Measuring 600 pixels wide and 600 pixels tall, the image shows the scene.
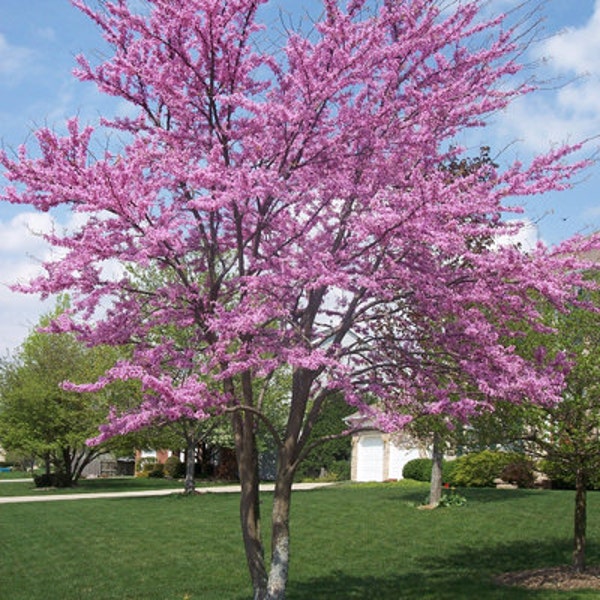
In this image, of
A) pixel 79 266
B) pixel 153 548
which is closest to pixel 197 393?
pixel 79 266

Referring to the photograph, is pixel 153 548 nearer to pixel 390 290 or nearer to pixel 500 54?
pixel 390 290

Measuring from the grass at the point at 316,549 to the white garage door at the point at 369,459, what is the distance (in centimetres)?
1419

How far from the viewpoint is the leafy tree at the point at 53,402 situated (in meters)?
37.1

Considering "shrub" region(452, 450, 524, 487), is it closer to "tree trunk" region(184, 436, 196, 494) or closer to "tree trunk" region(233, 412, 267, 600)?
"tree trunk" region(184, 436, 196, 494)

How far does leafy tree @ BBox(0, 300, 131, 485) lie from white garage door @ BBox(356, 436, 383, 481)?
45.4 ft

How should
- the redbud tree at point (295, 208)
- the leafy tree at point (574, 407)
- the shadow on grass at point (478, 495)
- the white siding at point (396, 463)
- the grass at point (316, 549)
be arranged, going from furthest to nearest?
1. the white siding at point (396, 463)
2. the shadow on grass at point (478, 495)
3. the grass at point (316, 549)
4. the leafy tree at point (574, 407)
5. the redbud tree at point (295, 208)

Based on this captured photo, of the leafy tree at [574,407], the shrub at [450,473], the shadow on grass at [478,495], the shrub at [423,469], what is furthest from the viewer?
the shrub at [423,469]

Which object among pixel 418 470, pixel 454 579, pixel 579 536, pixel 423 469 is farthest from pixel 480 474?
pixel 454 579

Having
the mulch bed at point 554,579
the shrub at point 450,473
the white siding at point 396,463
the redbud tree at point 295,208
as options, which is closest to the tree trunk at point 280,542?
the redbud tree at point 295,208

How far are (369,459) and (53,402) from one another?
16951mm

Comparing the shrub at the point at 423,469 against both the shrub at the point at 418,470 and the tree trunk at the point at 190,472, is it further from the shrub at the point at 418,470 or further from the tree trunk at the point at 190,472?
the tree trunk at the point at 190,472

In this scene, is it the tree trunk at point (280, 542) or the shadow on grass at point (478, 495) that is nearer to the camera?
the tree trunk at point (280, 542)

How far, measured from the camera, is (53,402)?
37.9m

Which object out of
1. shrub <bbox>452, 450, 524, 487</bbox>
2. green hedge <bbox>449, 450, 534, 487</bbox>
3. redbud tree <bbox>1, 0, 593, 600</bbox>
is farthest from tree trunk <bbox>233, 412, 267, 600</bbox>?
shrub <bbox>452, 450, 524, 487</bbox>
